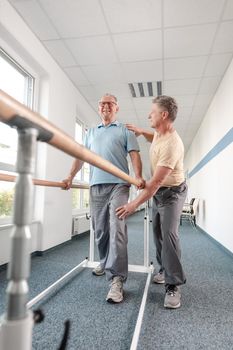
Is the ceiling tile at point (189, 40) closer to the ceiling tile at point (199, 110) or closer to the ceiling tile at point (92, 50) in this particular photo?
the ceiling tile at point (92, 50)

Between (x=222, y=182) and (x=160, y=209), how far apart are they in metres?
2.26

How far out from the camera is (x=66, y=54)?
127 inches

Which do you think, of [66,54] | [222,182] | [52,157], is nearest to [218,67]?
[222,182]

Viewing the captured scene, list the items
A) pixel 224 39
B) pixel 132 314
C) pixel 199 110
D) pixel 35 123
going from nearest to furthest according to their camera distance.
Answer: pixel 35 123 → pixel 132 314 → pixel 224 39 → pixel 199 110

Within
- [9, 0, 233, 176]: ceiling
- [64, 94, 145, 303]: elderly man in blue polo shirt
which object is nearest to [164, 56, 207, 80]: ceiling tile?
[9, 0, 233, 176]: ceiling

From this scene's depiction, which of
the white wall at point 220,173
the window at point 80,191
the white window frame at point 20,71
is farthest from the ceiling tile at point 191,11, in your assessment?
the window at point 80,191

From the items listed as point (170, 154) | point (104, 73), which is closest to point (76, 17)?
point (104, 73)

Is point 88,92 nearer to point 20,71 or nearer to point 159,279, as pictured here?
point 20,71

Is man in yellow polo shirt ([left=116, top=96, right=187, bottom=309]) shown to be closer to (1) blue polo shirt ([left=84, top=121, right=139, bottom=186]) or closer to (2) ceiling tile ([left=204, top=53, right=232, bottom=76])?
(1) blue polo shirt ([left=84, top=121, right=139, bottom=186])

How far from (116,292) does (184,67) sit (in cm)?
301

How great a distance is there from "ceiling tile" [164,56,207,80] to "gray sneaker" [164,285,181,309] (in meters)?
2.77

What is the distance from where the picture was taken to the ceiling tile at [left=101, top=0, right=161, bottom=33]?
236 centimetres

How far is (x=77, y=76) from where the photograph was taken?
381 centimetres

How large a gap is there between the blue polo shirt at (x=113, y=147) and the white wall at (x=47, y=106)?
1225 millimetres
